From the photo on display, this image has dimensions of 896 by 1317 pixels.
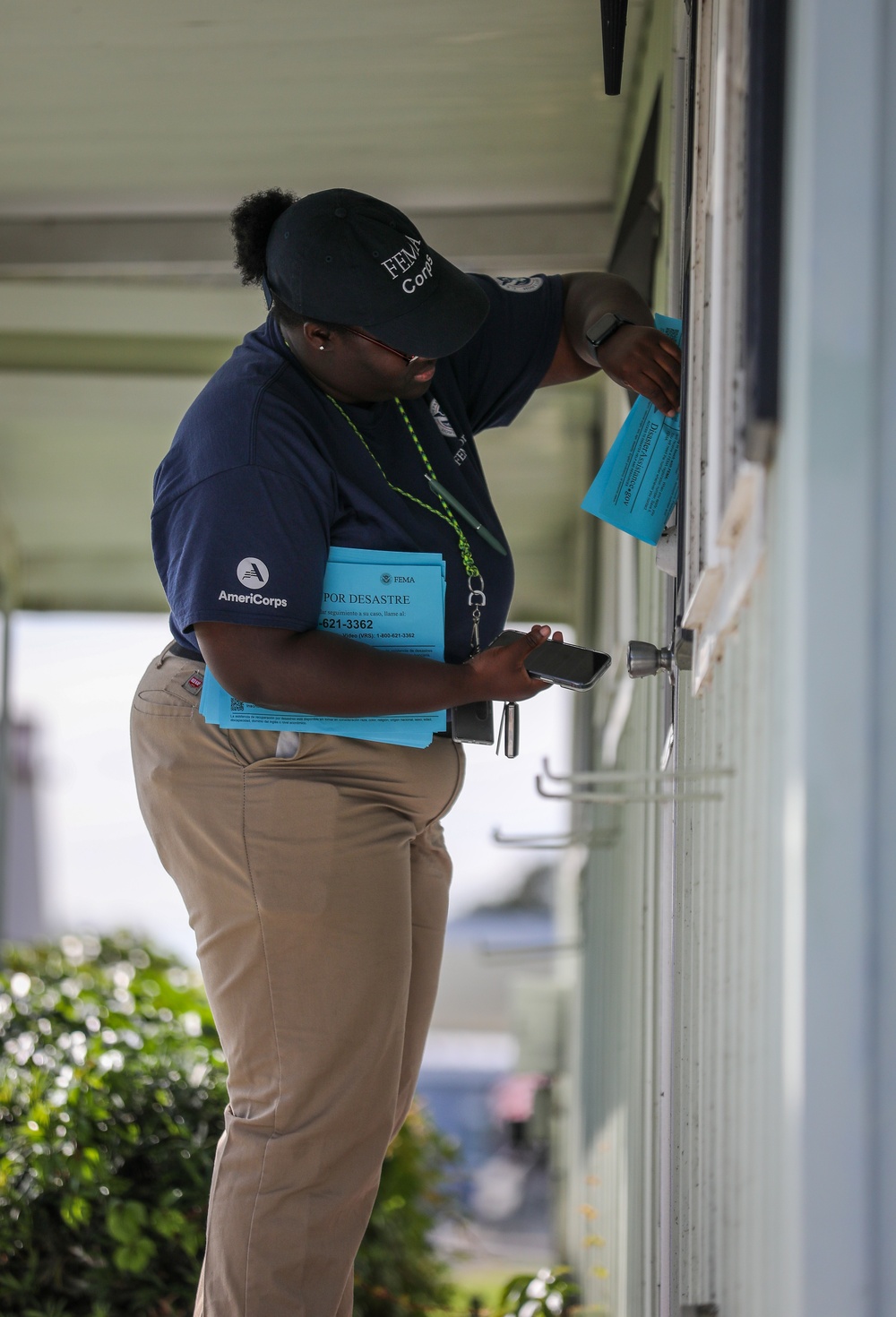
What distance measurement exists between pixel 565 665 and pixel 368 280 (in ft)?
1.70

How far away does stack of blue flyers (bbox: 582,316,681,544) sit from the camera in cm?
183

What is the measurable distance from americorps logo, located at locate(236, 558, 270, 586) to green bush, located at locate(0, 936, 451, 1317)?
1.77 meters

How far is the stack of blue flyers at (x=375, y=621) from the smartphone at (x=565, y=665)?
17 centimetres

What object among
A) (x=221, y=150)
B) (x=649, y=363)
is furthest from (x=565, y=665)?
(x=221, y=150)

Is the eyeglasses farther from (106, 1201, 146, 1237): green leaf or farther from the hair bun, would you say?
(106, 1201, 146, 1237): green leaf

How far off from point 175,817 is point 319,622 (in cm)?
31

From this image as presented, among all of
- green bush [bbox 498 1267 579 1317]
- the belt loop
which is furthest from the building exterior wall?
green bush [bbox 498 1267 579 1317]

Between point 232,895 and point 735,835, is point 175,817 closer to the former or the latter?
point 232,895

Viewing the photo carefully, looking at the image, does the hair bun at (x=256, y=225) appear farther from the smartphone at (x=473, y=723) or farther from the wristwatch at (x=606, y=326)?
the smartphone at (x=473, y=723)

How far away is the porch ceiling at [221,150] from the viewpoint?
2703 mm

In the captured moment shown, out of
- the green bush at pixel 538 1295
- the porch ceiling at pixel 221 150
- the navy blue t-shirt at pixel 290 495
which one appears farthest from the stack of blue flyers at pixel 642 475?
the green bush at pixel 538 1295

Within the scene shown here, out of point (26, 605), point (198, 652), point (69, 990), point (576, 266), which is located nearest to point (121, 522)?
point (26, 605)

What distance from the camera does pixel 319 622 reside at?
1.72m

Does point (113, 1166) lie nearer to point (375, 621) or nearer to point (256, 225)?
point (375, 621)
